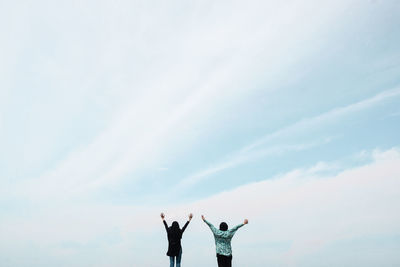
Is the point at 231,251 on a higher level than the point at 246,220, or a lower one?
lower

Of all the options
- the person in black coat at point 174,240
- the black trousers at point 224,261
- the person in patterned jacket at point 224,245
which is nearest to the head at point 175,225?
the person in black coat at point 174,240

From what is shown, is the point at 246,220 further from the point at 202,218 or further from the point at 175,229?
the point at 175,229

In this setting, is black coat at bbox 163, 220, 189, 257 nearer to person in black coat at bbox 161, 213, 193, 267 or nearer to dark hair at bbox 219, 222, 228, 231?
person in black coat at bbox 161, 213, 193, 267

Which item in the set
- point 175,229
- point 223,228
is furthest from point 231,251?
point 175,229

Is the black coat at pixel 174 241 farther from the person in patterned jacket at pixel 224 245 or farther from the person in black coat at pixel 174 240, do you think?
the person in patterned jacket at pixel 224 245

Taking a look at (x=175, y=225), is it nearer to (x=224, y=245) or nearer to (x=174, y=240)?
(x=174, y=240)

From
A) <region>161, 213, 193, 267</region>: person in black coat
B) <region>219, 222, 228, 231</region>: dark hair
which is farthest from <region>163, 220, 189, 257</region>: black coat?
<region>219, 222, 228, 231</region>: dark hair

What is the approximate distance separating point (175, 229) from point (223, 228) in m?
2.41

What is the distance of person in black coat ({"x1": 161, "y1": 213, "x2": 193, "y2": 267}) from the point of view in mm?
16703

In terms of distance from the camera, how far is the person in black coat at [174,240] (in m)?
16.7

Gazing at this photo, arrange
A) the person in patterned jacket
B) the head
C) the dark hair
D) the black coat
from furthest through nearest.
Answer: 1. the head
2. the black coat
3. the dark hair
4. the person in patterned jacket

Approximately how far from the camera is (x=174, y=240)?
54.9 ft

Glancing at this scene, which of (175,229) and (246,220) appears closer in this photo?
(246,220)

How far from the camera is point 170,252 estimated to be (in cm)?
1669
